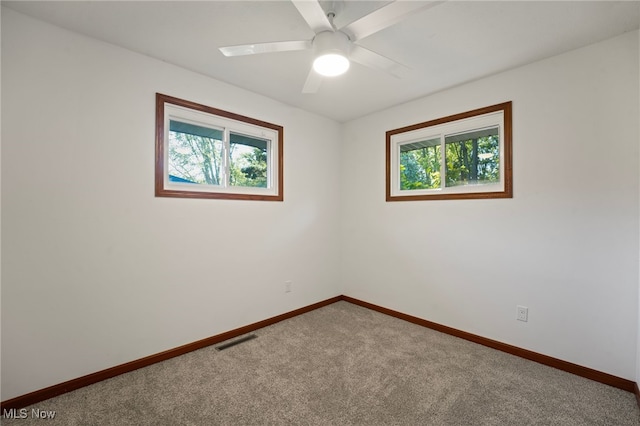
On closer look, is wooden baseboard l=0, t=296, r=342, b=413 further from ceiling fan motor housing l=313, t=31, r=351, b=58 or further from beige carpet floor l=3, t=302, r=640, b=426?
ceiling fan motor housing l=313, t=31, r=351, b=58

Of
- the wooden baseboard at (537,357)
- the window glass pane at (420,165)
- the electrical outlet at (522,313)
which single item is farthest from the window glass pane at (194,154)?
the electrical outlet at (522,313)

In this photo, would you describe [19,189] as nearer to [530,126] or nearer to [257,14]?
[257,14]

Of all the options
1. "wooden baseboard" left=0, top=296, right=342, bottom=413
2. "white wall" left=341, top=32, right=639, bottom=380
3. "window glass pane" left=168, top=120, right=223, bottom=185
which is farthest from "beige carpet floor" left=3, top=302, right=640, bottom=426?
"window glass pane" left=168, top=120, right=223, bottom=185

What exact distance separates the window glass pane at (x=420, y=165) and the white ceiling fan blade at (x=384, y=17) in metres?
1.84

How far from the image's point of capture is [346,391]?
73.2 inches

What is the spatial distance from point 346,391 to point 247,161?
7.50ft

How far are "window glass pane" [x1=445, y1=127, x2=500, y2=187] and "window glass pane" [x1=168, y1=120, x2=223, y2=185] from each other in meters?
2.38

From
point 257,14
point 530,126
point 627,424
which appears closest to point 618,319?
point 627,424

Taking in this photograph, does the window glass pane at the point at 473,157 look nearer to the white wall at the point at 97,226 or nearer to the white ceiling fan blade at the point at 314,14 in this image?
the white ceiling fan blade at the point at 314,14

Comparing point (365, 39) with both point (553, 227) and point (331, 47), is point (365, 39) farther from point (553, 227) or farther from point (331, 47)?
point (553, 227)

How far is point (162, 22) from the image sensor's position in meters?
1.82

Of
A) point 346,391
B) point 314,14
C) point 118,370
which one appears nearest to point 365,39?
point 314,14

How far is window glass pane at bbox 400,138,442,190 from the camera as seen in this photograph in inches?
118

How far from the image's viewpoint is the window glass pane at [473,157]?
2.58 m
